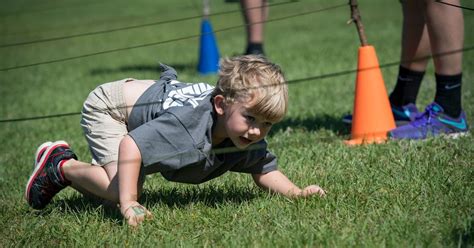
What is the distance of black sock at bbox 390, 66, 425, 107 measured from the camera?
4.67 meters

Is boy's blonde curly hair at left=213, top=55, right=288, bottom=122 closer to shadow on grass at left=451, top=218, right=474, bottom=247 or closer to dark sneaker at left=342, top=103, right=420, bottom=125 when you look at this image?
shadow on grass at left=451, top=218, right=474, bottom=247

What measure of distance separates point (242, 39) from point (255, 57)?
28.6ft

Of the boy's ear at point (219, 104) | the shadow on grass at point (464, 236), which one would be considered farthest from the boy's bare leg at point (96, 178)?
the shadow on grass at point (464, 236)

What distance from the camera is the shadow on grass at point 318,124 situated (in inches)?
193

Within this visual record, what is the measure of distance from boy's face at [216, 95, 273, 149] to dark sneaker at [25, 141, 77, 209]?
0.95m

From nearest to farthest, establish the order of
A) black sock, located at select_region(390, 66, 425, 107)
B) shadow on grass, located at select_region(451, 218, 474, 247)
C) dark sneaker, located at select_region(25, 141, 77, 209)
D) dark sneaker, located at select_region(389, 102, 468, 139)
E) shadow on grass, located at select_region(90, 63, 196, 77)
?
shadow on grass, located at select_region(451, 218, 474, 247)
dark sneaker, located at select_region(25, 141, 77, 209)
dark sneaker, located at select_region(389, 102, 468, 139)
black sock, located at select_region(390, 66, 425, 107)
shadow on grass, located at select_region(90, 63, 196, 77)

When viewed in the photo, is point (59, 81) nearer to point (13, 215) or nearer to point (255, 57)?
point (13, 215)

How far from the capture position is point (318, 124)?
5105 millimetres

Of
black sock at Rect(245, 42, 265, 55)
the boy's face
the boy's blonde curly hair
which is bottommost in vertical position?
black sock at Rect(245, 42, 265, 55)

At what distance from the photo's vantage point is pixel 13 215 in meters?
3.45

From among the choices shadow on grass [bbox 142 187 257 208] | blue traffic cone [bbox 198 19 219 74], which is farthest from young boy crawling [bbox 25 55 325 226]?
blue traffic cone [bbox 198 19 219 74]

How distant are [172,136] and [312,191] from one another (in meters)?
0.74

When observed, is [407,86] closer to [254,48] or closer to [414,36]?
[414,36]

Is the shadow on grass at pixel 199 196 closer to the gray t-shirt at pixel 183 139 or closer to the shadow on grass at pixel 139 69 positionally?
the gray t-shirt at pixel 183 139
